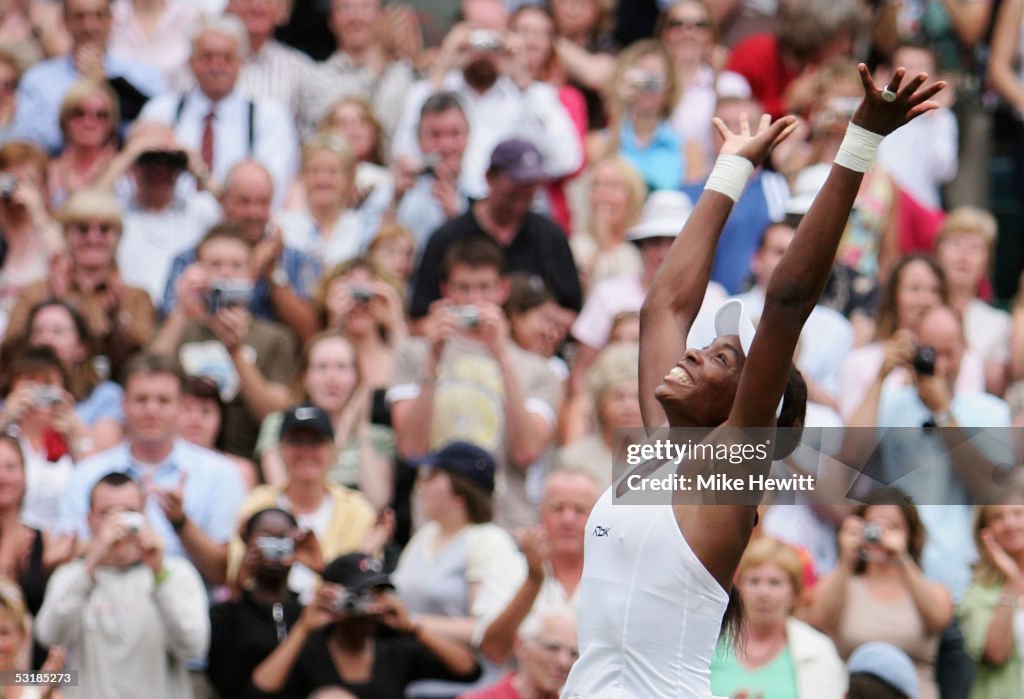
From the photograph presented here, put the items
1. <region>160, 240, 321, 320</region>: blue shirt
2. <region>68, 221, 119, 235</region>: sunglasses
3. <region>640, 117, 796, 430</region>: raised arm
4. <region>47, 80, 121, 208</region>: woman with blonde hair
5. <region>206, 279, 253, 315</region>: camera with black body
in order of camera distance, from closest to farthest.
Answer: <region>640, 117, 796, 430</region>: raised arm → <region>206, 279, 253, 315</region>: camera with black body → <region>68, 221, 119, 235</region>: sunglasses → <region>160, 240, 321, 320</region>: blue shirt → <region>47, 80, 121, 208</region>: woman with blonde hair

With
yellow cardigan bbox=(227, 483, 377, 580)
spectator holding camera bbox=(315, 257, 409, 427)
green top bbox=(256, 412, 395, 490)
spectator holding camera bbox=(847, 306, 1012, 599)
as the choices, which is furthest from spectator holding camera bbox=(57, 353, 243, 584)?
spectator holding camera bbox=(847, 306, 1012, 599)

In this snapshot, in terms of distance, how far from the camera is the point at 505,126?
1141 cm

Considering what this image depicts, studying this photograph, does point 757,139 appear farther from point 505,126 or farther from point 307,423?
point 505,126

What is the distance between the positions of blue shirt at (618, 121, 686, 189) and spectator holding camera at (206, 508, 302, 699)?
4183 mm

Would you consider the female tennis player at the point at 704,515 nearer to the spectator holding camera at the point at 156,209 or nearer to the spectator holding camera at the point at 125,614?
the spectator holding camera at the point at 125,614

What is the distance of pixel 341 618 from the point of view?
7.38m

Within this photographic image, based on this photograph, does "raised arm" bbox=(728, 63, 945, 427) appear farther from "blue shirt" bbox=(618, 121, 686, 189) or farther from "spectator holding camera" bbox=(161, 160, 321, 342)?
"blue shirt" bbox=(618, 121, 686, 189)

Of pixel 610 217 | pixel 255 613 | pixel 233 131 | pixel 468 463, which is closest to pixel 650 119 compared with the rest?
pixel 610 217

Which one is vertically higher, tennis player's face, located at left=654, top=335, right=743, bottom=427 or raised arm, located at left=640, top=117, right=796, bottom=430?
raised arm, located at left=640, top=117, right=796, bottom=430

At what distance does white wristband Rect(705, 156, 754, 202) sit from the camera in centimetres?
536

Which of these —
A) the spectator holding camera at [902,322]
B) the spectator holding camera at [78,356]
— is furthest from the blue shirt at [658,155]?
the spectator holding camera at [78,356]

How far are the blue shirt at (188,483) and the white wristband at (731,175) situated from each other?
3.48 m

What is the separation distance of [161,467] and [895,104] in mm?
4649

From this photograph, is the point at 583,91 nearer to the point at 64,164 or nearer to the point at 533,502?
the point at 64,164
